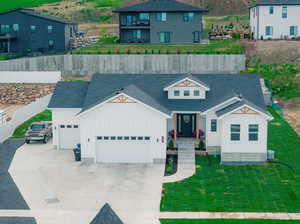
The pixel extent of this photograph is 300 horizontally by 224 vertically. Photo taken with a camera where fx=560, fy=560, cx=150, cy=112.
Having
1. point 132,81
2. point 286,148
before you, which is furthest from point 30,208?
point 286,148

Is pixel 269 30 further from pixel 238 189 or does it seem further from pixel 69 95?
pixel 238 189

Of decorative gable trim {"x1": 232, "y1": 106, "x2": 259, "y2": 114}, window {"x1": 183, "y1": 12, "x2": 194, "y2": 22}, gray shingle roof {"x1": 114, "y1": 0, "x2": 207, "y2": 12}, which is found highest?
gray shingle roof {"x1": 114, "y1": 0, "x2": 207, "y2": 12}

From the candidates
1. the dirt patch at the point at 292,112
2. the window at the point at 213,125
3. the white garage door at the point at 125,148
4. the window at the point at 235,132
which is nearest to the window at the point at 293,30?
the dirt patch at the point at 292,112

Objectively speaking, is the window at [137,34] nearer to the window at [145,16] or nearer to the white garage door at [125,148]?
the window at [145,16]

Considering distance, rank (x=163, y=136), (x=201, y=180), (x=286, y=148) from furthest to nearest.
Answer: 1. (x=286, y=148)
2. (x=163, y=136)
3. (x=201, y=180)

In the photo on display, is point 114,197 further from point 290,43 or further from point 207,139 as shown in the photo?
point 290,43

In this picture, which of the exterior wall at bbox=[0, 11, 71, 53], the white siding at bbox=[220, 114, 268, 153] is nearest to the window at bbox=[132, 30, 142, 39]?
the exterior wall at bbox=[0, 11, 71, 53]

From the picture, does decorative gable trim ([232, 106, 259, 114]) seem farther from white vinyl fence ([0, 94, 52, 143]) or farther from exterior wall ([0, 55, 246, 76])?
exterior wall ([0, 55, 246, 76])

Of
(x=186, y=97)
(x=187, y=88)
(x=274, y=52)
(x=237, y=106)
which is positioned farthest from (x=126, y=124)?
(x=274, y=52)
